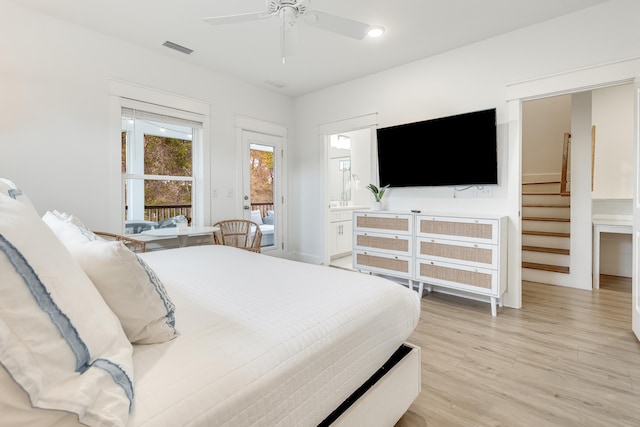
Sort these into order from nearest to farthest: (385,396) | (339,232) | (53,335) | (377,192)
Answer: (53,335)
(385,396)
(377,192)
(339,232)

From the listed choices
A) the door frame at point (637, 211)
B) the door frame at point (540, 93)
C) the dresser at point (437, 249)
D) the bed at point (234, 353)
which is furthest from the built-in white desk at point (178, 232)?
the door frame at point (637, 211)

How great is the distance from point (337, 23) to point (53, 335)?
7.65ft

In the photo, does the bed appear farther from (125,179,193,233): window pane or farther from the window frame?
(125,179,193,233): window pane

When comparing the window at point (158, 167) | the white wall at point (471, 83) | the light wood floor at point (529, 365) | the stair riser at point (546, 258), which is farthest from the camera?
the stair riser at point (546, 258)

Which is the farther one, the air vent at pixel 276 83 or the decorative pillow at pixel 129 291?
the air vent at pixel 276 83

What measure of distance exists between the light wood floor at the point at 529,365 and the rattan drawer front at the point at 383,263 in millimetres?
467

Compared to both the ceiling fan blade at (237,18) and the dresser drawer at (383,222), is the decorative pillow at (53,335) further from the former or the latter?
the dresser drawer at (383,222)

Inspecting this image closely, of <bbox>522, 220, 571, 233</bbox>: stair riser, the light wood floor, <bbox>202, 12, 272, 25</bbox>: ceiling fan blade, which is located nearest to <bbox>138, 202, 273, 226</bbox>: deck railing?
<bbox>202, 12, 272, 25</bbox>: ceiling fan blade

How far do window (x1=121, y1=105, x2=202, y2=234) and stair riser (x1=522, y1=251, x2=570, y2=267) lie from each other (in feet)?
14.7

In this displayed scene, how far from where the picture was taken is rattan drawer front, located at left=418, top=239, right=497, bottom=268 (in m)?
2.90

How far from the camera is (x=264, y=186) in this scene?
4.85 meters

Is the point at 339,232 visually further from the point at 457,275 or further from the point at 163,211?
the point at 163,211

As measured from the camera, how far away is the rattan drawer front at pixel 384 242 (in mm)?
3494

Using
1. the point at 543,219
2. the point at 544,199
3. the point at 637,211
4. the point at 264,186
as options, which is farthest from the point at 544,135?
the point at 264,186
